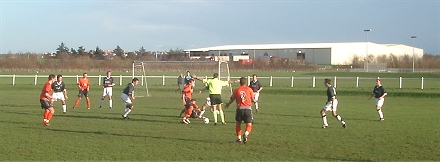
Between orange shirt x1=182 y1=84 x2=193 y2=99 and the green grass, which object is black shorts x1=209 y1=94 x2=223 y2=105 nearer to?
the green grass

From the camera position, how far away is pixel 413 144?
14.0 metres

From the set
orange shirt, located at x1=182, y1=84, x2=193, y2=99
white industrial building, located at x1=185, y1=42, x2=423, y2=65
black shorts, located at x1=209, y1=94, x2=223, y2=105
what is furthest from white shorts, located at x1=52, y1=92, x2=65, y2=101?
white industrial building, located at x1=185, y1=42, x2=423, y2=65

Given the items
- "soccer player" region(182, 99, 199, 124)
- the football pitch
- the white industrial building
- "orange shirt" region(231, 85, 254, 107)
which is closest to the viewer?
the football pitch

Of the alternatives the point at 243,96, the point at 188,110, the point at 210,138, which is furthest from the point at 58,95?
the point at 243,96

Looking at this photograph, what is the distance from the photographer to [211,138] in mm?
15070

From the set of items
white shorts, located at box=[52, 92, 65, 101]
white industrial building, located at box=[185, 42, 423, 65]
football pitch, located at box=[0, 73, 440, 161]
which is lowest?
football pitch, located at box=[0, 73, 440, 161]

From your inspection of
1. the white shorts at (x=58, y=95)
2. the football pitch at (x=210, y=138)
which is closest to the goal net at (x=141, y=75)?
the football pitch at (x=210, y=138)

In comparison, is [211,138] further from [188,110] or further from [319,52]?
[319,52]

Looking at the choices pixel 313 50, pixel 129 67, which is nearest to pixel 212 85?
pixel 129 67

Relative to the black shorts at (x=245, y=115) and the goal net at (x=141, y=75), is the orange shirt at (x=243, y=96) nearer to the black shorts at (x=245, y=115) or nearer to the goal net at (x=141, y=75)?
the black shorts at (x=245, y=115)

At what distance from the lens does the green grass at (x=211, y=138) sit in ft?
39.9

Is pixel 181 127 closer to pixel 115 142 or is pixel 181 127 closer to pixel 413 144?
pixel 115 142

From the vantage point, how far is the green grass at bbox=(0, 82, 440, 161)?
12164 mm

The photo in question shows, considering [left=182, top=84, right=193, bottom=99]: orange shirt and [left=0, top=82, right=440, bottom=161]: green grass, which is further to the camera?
[left=182, top=84, right=193, bottom=99]: orange shirt
